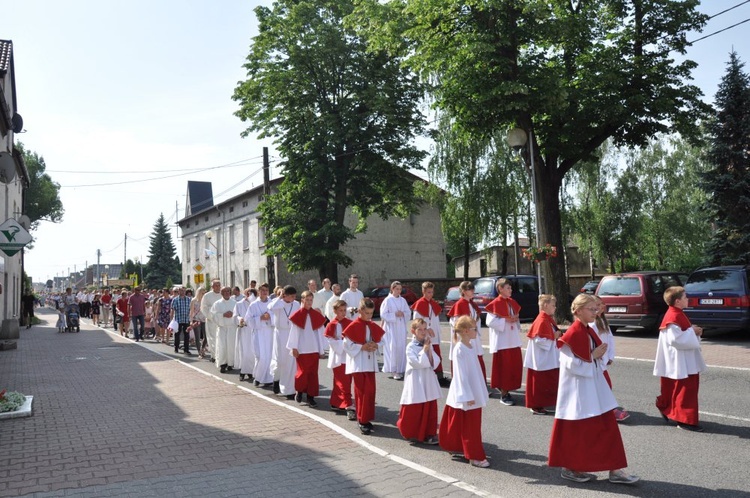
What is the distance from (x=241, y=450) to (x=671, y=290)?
5275 mm

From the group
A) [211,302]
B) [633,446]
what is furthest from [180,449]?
[211,302]

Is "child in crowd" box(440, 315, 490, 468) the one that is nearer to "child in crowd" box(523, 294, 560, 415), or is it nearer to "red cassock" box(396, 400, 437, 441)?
"red cassock" box(396, 400, 437, 441)

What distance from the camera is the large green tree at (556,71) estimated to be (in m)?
17.8

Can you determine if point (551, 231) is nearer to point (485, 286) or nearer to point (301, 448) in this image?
point (485, 286)

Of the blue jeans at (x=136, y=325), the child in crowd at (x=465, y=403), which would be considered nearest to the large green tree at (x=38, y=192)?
the blue jeans at (x=136, y=325)

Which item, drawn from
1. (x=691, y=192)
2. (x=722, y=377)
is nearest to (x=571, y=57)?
(x=722, y=377)

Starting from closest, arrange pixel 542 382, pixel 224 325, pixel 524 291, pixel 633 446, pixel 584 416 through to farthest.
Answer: pixel 584 416
pixel 633 446
pixel 542 382
pixel 224 325
pixel 524 291

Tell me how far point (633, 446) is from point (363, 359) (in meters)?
3.19

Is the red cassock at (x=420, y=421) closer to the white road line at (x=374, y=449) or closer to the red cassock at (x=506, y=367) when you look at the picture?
the white road line at (x=374, y=449)

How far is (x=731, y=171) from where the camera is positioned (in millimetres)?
25375

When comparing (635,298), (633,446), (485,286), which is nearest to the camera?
(633,446)

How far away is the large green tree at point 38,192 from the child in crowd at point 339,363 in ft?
206

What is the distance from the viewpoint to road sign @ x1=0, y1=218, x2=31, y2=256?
32.4ft

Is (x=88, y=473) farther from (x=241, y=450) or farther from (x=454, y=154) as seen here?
(x=454, y=154)
